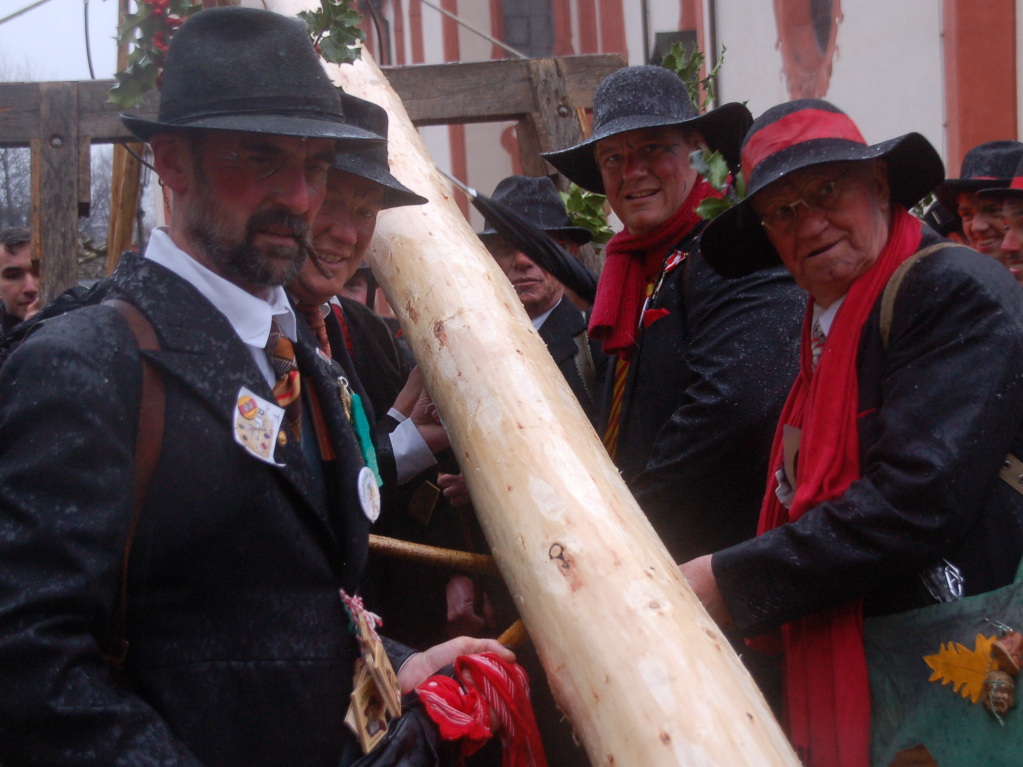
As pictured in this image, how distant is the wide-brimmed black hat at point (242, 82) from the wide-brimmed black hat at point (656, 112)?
1.37m

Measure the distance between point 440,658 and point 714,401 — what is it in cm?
96

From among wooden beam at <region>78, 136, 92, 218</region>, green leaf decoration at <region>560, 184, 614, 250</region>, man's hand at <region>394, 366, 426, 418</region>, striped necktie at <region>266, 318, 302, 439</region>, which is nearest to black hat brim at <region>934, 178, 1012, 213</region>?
green leaf decoration at <region>560, 184, 614, 250</region>

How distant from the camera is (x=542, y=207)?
4562mm

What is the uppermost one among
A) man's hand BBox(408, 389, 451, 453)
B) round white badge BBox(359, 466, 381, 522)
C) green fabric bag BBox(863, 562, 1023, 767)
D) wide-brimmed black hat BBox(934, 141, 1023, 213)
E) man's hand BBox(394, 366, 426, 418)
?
wide-brimmed black hat BBox(934, 141, 1023, 213)

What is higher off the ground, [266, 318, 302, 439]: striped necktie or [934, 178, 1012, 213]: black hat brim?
[934, 178, 1012, 213]: black hat brim

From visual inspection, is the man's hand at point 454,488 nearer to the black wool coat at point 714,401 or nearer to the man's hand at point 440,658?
the black wool coat at point 714,401

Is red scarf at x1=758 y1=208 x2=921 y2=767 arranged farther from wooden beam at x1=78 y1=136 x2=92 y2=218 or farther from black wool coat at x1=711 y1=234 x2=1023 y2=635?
wooden beam at x1=78 y1=136 x2=92 y2=218

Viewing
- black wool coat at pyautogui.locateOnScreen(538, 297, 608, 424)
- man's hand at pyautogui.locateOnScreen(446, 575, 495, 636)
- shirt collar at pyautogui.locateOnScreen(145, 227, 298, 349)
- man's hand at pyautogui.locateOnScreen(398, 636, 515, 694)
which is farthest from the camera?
black wool coat at pyautogui.locateOnScreen(538, 297, 608, 424)

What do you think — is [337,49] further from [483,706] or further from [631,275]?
[483,706]

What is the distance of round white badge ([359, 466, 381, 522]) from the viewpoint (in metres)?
1.86

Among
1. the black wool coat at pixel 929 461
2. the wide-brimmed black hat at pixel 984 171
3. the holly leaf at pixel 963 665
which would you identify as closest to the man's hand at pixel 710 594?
the black wool coat at pixel 929 461

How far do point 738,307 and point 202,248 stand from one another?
4.72ft

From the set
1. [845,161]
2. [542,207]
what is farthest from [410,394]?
[542,207]

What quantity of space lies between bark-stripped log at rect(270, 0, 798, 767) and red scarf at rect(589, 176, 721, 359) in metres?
0.49
